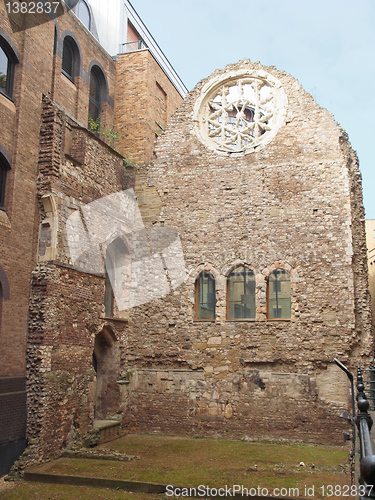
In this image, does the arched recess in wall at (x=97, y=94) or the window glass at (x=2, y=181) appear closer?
the window glass at (x=2, y=181)

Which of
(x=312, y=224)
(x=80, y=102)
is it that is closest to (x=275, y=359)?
(x=312, y=224)

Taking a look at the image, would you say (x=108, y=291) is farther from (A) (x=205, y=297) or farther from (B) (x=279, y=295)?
(B) (x=279, y=295)

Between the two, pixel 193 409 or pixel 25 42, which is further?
pixel 193 409

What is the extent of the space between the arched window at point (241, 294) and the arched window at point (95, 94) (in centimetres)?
662

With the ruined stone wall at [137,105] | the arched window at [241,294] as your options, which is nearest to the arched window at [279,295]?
the arched window at [241,294]

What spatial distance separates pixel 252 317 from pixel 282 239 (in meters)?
2.24

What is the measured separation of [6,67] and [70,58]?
12.6ft

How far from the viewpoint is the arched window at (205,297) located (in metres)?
13.6

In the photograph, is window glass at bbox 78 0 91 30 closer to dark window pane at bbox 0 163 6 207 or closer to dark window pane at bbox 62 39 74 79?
dark window pane at bbox 62 39 74 79

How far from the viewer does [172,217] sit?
47.1ft

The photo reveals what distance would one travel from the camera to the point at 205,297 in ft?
44.8

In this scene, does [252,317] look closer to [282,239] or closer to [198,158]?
[282,239]

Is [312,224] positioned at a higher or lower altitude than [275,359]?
higher

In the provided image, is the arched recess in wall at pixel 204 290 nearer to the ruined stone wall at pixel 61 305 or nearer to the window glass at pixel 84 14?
the ruined stone wall at pixel 61 305
